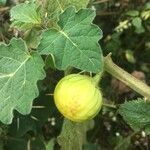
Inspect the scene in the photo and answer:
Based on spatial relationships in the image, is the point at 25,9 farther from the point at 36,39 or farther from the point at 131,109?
the point at 131,109

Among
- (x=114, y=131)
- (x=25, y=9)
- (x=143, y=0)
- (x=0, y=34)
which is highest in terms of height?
(x=25, y=9)

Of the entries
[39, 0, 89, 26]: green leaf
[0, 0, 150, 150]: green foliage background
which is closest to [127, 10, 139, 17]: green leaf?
[0, 0, 150, 150]: green foliage background

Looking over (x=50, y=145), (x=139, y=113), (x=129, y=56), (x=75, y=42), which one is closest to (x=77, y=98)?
(x=75, y=42)

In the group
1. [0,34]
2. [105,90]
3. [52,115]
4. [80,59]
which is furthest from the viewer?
[105,90]

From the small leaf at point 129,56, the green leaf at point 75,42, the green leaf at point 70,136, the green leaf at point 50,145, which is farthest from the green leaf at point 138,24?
the green leaf at point 75,42

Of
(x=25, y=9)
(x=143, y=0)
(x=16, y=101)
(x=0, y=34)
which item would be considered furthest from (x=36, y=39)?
(x=143, y=0)

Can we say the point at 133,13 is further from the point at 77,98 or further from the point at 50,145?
the point at 77,98
